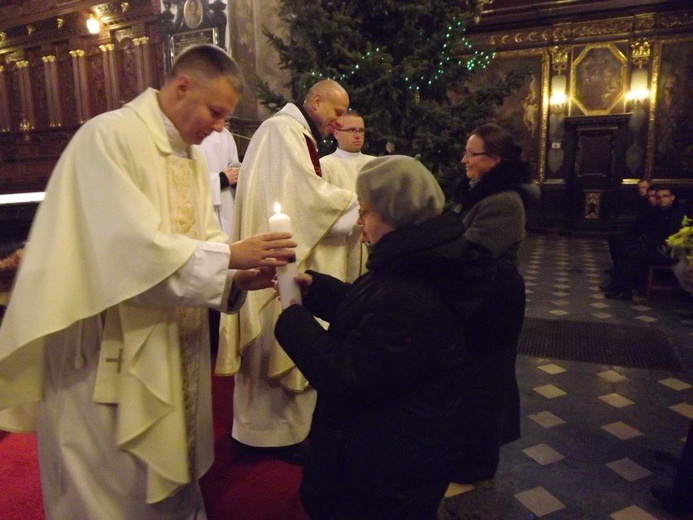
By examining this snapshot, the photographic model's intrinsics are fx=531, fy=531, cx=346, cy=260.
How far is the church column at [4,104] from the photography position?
41.1ft

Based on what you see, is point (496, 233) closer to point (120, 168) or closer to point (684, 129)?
point (120, 168)

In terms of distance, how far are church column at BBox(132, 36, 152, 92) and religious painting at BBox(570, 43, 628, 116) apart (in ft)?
30.9

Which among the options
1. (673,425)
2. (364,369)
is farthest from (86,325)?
(673,425)

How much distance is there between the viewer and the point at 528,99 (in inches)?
505

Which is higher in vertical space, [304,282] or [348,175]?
[348,175]

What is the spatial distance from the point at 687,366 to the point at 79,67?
40.7 ft

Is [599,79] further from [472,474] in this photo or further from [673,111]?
[472,474]

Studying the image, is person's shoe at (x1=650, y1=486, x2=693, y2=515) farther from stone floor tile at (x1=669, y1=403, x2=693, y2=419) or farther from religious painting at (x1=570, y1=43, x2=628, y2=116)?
religious painting at (x1=570, y1=43, x2=628, y2=116)

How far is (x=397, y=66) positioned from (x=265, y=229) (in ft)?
10.1

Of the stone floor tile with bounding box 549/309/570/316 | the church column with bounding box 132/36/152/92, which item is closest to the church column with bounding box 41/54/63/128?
the church column with bounding box 132/36/152/92

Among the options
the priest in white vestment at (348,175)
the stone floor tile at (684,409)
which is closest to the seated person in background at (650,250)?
the stone floor tile at (684,409)

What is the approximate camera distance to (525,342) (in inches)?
204

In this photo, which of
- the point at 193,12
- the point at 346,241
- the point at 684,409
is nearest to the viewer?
the point at 346,241

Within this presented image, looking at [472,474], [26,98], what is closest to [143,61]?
[26,98]
